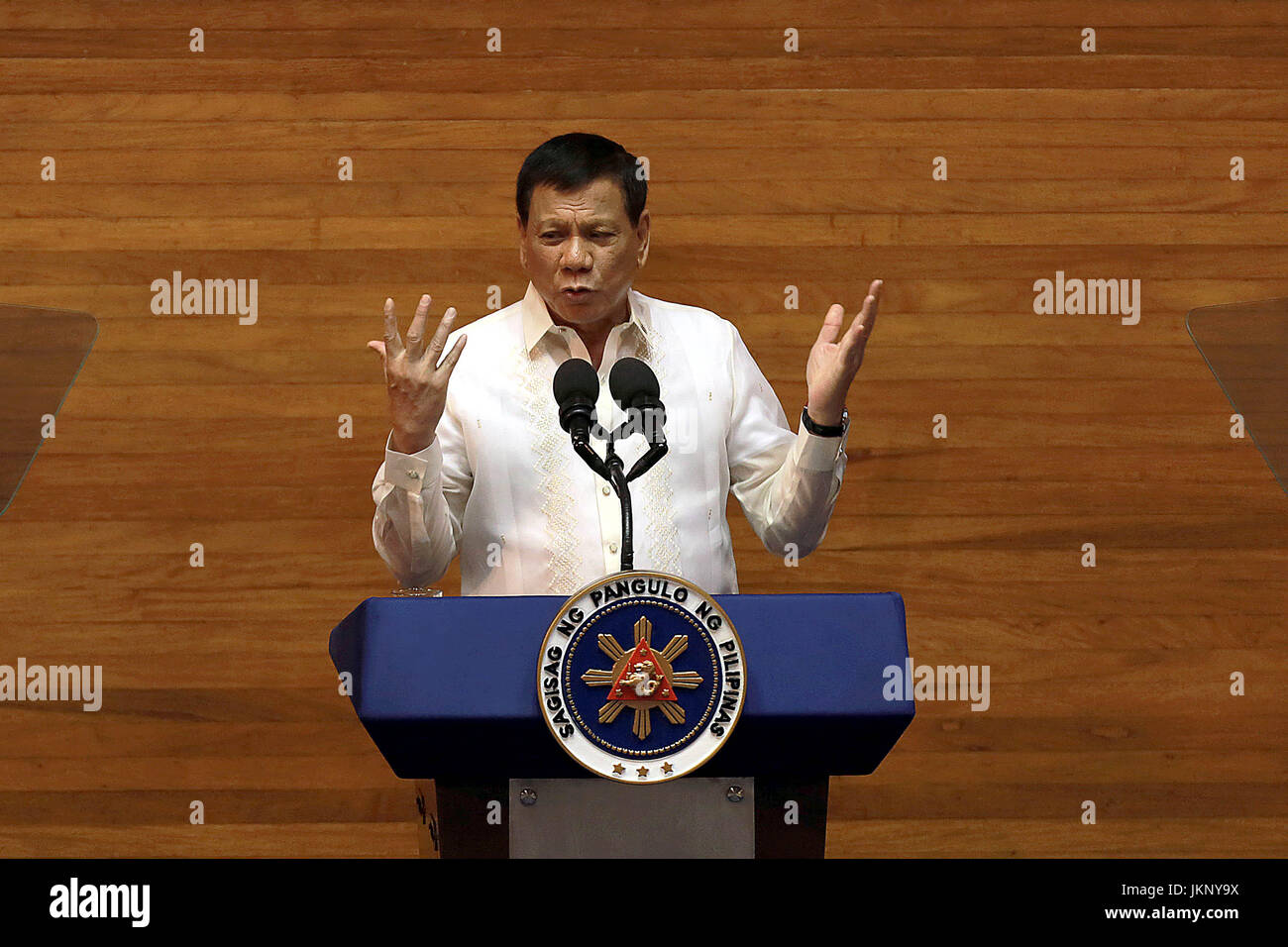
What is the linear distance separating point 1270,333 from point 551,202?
1.05 m

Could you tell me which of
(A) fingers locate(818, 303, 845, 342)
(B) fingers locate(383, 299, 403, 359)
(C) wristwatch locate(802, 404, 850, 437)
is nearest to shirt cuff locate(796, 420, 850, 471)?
(C) wristwatch locate(802, 404, 850, 437)

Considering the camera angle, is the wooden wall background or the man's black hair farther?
the wooden wall background

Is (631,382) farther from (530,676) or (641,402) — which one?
(530,676)

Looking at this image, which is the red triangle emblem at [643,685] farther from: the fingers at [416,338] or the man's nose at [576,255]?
the man's nose at [576,255]

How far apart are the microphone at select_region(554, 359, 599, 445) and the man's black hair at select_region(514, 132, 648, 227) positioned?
21.8 inches

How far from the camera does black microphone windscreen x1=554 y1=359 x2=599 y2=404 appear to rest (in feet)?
5.62

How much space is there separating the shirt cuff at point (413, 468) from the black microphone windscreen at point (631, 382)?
0.99 feet

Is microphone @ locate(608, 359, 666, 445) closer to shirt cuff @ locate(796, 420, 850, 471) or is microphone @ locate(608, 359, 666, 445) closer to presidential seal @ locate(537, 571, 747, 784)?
presidential seal @ locate(537, 571, 747, 784)

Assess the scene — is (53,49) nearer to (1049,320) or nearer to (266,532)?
(266,532)

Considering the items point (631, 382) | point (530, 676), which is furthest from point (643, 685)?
point (631, 382)

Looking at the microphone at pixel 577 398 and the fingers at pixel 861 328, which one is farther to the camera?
the fingers at pixel 861 328

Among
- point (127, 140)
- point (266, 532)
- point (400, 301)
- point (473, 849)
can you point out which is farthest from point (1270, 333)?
point (127, 140)

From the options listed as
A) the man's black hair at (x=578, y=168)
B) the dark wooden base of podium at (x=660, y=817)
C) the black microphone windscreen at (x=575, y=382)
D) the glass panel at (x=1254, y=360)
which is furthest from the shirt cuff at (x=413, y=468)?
the glass panel at (x=1254, y=360)

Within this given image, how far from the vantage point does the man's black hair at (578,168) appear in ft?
7.20
